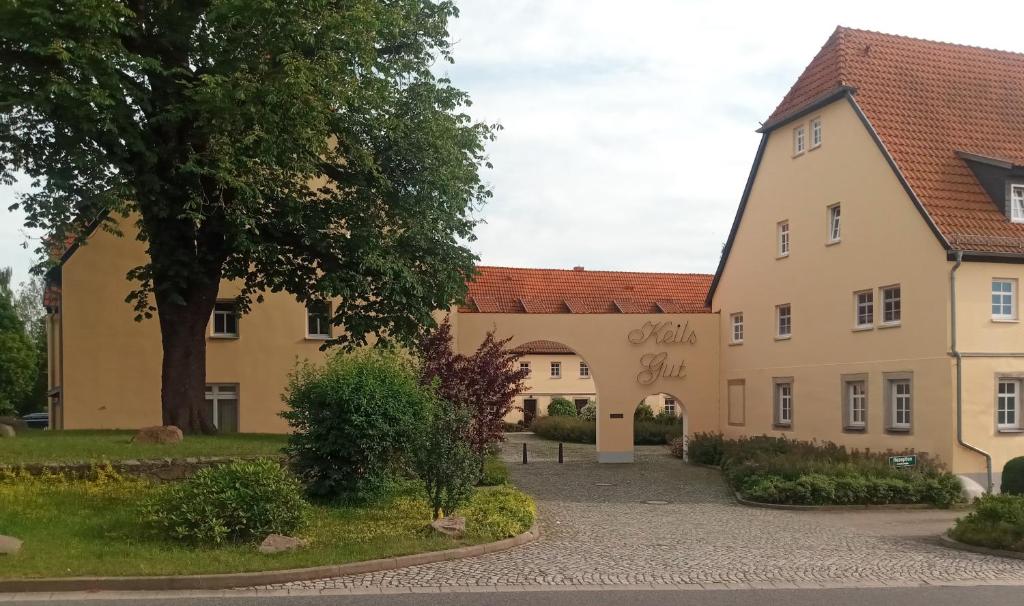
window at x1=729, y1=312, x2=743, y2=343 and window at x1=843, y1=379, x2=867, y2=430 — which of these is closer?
window at x1=843, y1=379, x2=867, y2=430

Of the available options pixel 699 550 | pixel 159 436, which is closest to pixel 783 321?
pixel 699 550

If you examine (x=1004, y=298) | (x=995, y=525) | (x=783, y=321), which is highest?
(x=1004, y=298)

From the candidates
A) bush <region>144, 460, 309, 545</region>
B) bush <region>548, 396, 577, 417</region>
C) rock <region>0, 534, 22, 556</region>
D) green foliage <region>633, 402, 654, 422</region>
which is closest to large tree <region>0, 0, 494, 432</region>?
bush <region>144, 460, 309, 545</region>

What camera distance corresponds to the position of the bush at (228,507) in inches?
517

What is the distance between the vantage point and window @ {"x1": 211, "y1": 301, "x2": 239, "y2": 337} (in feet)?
107

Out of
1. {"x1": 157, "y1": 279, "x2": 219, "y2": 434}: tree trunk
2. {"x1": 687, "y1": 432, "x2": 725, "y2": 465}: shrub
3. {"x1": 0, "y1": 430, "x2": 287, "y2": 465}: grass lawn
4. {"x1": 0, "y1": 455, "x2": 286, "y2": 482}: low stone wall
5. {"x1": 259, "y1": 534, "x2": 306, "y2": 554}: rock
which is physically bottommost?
{"x1": 687, "y1": 432, "x2": 725, "y2": 465}: shrub

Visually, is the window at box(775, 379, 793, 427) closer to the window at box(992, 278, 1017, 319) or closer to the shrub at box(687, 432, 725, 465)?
the shrub at box(687, 432, 725, 465)

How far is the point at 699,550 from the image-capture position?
15148 mm

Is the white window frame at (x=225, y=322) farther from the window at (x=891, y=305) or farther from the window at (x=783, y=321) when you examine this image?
the window at (x=891, y=305)

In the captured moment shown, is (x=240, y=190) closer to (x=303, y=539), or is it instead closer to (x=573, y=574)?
(x=303, y=539)

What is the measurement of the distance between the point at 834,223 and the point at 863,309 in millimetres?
2849

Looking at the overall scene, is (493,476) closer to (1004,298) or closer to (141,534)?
(141,534)

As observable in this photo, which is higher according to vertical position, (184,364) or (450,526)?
(184,364)

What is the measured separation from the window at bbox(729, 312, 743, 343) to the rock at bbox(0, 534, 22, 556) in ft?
84.9
